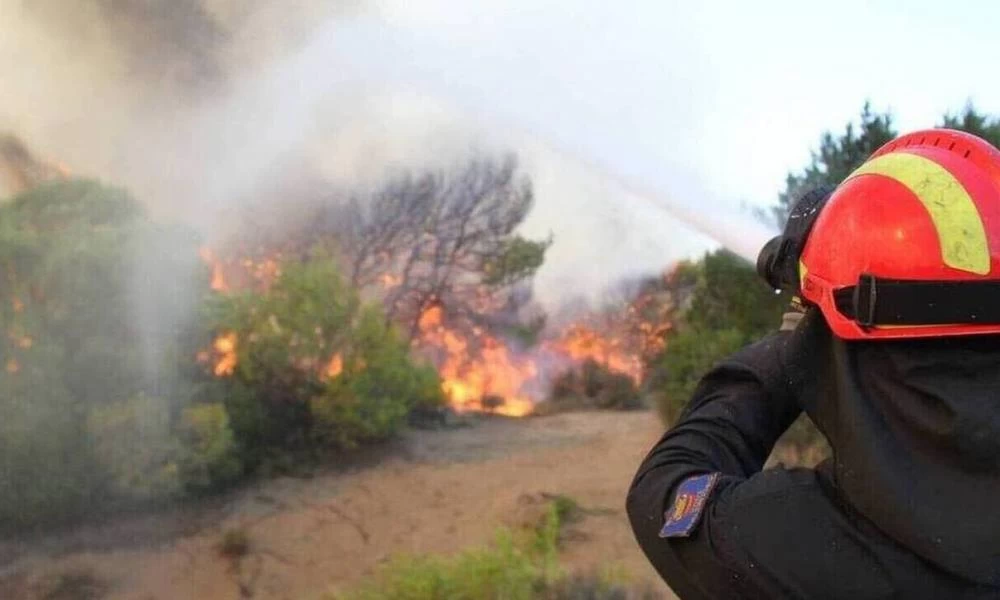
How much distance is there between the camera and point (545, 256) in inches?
522

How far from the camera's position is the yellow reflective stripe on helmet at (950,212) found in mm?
1152

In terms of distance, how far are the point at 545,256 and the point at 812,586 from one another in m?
12.1

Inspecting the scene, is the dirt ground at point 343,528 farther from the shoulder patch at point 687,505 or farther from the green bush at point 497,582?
the shoulder patch at point 687,505

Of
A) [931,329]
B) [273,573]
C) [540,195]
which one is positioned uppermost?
[540,195]

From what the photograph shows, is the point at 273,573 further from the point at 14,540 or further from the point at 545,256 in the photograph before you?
the point at 545,256

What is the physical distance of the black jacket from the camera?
3.58 ft

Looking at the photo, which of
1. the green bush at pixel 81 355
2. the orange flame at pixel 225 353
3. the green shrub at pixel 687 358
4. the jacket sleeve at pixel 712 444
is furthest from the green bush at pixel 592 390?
the jacket sleeve at pixel 712 444

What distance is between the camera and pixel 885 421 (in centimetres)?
116

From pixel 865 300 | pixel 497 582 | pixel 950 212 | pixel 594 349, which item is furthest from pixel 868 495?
pixel 594 349

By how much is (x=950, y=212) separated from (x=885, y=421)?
265mm

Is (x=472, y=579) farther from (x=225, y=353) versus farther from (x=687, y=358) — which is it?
(x=225, y=353)

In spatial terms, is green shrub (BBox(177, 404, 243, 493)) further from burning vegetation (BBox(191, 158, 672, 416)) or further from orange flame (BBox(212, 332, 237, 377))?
burning vegetation (BBox(191, 158, 672, 416))

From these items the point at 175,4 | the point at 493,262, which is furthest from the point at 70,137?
the point at 493,262

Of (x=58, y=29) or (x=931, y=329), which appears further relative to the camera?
(x=58, y=29)
